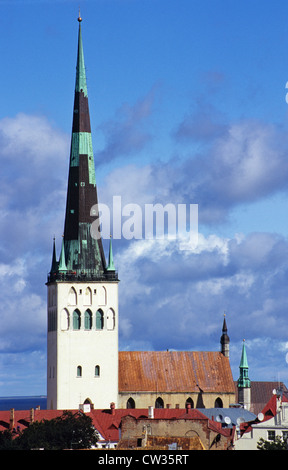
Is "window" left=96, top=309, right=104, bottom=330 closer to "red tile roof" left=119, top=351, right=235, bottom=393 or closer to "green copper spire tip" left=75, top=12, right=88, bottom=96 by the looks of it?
"red tile roof" left=119, top=351, right=235, bottom=393

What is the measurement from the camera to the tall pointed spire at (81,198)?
108688 millimetres

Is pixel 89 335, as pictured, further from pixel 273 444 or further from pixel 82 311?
pixel 273 444

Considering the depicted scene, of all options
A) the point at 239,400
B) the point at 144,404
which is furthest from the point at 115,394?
the point at 239,400

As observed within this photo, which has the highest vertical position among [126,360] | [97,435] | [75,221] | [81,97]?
[81,97]

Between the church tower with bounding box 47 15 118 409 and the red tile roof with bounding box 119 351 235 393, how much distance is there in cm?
227

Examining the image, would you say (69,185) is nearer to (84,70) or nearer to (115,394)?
(84,70)

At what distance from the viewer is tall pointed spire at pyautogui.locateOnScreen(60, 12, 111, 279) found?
109 metres

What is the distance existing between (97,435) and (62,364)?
53.8ft

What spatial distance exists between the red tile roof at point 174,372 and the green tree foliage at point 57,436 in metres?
17.8

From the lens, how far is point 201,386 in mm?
112000

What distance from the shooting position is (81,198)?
359ft

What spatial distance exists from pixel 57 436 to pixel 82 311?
67.7 ft

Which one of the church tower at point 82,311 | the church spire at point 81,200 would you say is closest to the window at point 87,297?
the church tower at point 82,311

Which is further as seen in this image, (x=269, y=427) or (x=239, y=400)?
(x=239, y=400)
